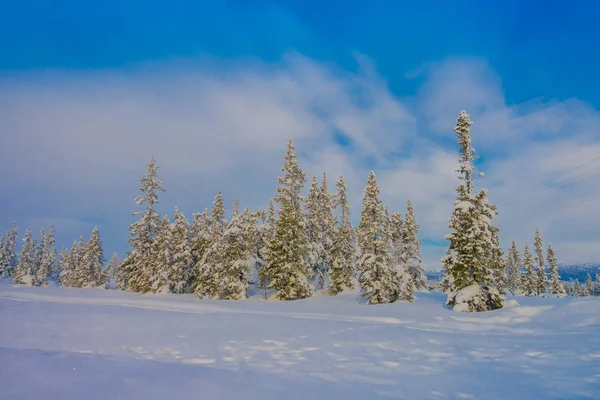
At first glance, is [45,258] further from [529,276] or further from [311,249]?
[529,276]

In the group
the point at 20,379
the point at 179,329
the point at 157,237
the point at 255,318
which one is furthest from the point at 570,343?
the point at 157,237

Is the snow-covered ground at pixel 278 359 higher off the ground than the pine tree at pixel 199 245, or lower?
lower

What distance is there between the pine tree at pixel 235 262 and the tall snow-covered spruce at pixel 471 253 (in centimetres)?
2187

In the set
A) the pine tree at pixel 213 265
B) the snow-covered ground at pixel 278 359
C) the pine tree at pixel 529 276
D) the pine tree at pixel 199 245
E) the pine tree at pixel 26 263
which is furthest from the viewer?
the pine tree at pixel 26 263

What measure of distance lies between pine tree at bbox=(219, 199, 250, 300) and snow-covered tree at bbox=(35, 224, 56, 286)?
71.1 m

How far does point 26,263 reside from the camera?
282 feet

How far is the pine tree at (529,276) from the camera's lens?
6512 centimetres

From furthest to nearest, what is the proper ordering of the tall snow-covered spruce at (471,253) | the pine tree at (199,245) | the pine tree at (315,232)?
the pine tree at (199,245), the pine tree at (315,232), the tall snow-covered spruce at (471,253)

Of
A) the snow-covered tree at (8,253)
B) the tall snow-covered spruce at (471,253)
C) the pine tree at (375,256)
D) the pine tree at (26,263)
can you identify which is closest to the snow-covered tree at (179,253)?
the pine tree at (375,256)

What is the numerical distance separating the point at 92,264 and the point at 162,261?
26422 millimetres

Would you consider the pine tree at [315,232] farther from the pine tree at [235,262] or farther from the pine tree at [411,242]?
the pine tree at [411,242]

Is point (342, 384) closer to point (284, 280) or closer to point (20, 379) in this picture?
point (20, 379)

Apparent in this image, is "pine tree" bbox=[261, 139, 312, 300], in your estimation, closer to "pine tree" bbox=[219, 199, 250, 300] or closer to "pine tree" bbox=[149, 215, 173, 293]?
"pine tree" bbox=[219, 199, 250, 300]

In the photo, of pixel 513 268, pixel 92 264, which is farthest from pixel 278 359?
pixel 513 268
